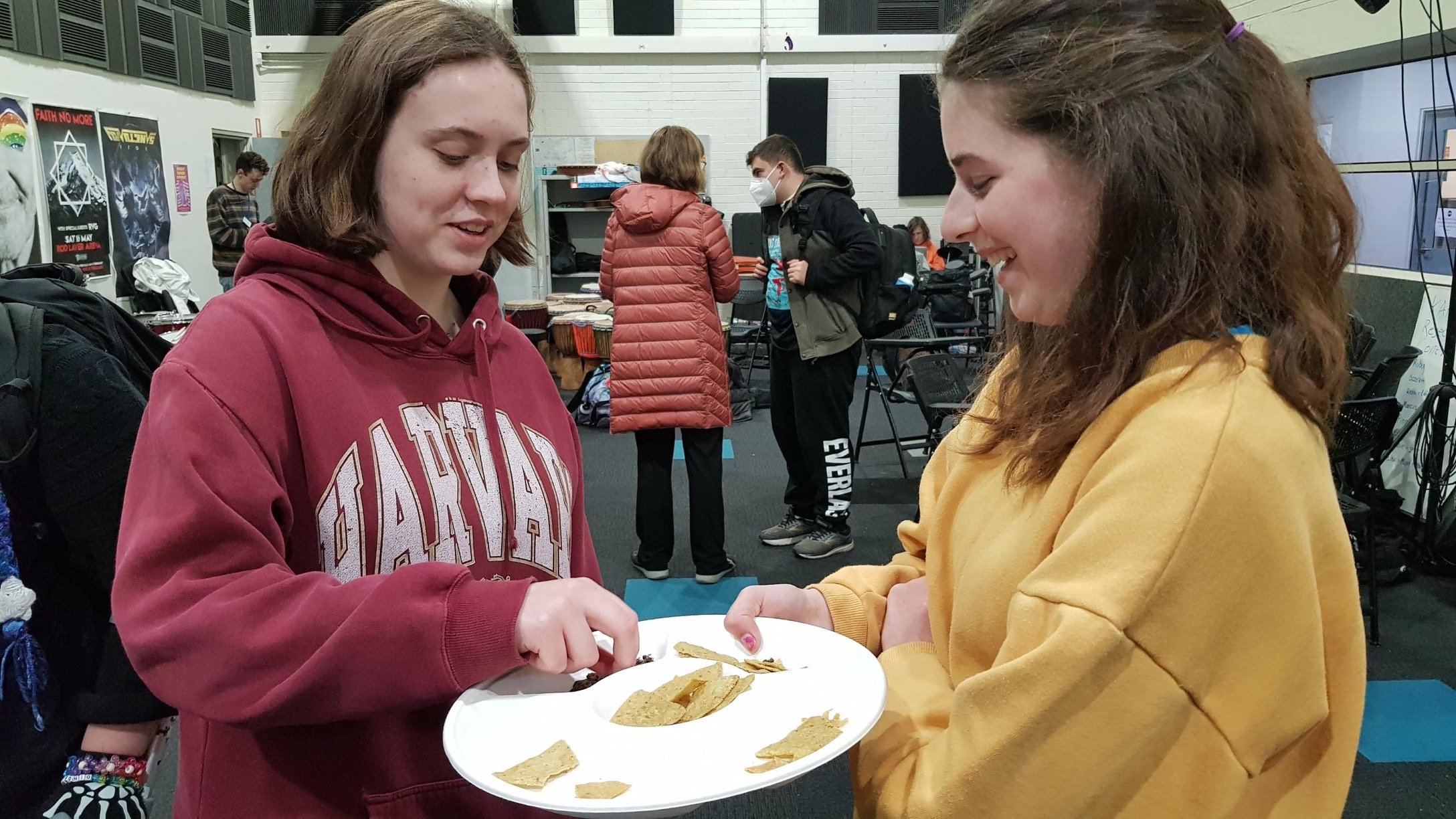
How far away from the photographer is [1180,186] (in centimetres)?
78

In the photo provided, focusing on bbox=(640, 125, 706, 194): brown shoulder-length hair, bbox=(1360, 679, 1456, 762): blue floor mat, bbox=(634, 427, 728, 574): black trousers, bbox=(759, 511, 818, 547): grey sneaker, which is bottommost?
bbox=(1360, 679, 1456, 762): blue floor mat

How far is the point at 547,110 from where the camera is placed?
959cm

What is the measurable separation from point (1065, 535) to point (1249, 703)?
0.18 meters

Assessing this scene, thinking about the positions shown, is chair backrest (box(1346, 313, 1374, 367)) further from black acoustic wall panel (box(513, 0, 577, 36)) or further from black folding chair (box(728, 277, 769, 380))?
black acoustic wall panel (box(513, 0, 577, 36))

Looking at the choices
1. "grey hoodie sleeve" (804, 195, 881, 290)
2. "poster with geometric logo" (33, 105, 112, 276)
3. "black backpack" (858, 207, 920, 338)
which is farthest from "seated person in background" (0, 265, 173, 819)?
"poster with geometric logo" (33, 105, 112, 276)

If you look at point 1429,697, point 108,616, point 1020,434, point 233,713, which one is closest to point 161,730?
point 108,616

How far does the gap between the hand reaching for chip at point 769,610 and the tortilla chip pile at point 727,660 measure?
0.10ft

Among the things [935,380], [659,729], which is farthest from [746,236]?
[659,729]

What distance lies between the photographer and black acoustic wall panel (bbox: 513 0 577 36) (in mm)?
9297

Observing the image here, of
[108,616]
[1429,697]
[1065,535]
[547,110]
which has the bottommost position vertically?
[1429,697]

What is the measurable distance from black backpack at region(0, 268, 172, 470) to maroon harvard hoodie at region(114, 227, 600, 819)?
0.35 m

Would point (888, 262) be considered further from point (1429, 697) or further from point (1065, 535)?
point (1065, 535)

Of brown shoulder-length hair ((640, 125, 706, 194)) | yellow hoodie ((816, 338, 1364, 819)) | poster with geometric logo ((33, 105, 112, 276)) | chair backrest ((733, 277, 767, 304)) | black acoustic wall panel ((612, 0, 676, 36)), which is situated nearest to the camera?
yellow hoodie ((816, 338, 1364, 819))

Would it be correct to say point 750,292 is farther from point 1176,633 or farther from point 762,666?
point 1176,633
